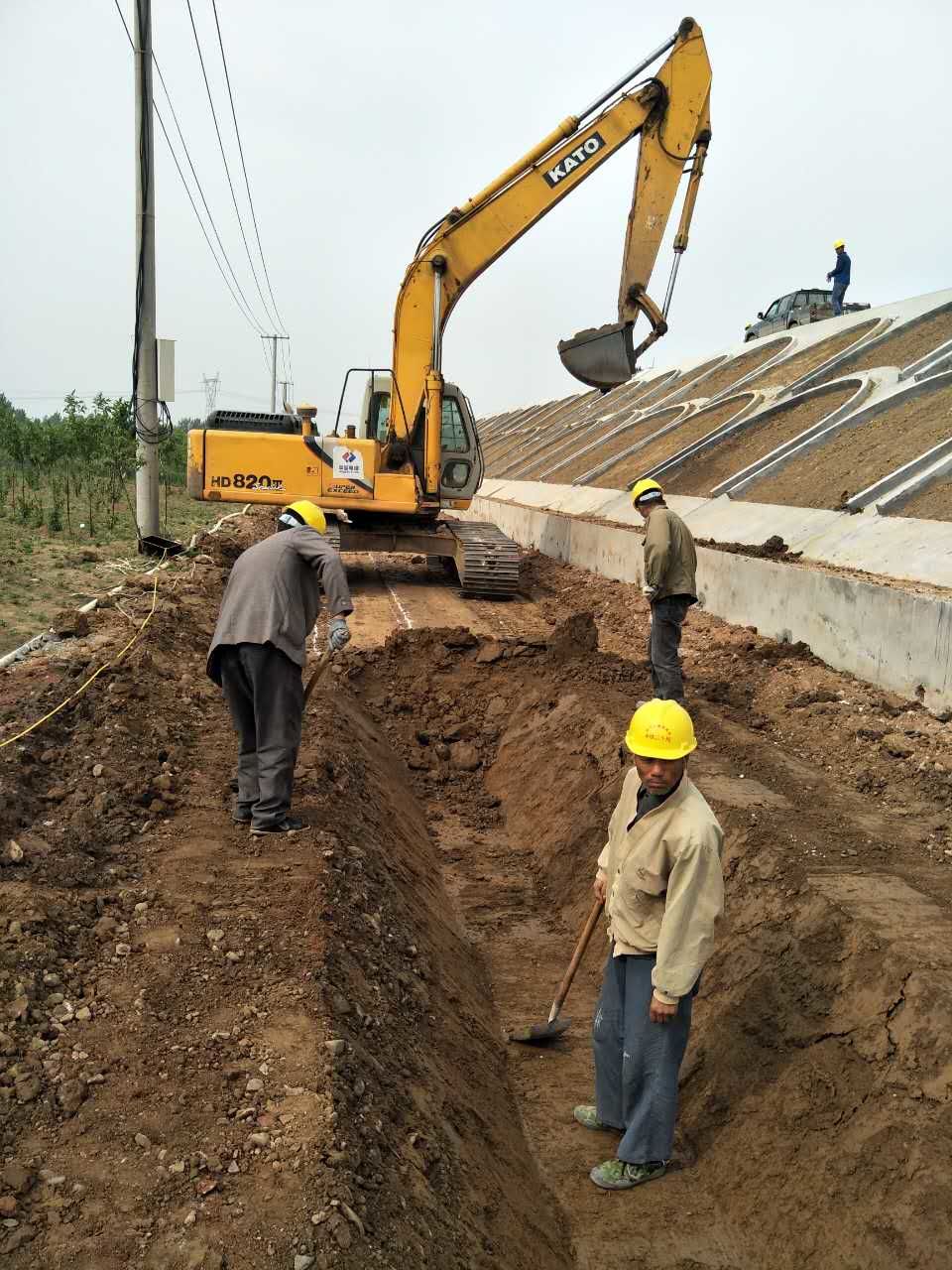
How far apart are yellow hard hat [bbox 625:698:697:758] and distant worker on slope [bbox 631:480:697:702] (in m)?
4.24

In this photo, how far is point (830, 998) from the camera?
456cm

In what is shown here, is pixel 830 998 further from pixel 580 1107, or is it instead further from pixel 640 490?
pixel 640 490

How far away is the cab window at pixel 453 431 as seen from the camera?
15148 millimetres

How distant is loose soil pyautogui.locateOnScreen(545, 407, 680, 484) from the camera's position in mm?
23484

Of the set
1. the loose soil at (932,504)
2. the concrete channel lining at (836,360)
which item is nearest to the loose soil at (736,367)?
the concrete channel lining at (836,360)

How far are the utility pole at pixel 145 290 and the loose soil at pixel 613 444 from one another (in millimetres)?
10166

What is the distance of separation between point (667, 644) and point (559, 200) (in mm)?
8856

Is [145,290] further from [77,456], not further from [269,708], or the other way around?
[269,708]

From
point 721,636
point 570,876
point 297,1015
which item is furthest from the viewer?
point 721,636

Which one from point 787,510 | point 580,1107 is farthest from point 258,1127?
point 787,510

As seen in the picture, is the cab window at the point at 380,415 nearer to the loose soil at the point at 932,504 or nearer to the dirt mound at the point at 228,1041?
the loose soil at the point at 932,504

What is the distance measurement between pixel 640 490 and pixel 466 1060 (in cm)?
474

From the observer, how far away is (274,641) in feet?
18.2

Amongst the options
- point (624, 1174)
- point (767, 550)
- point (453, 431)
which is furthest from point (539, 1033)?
point (453, 431)
